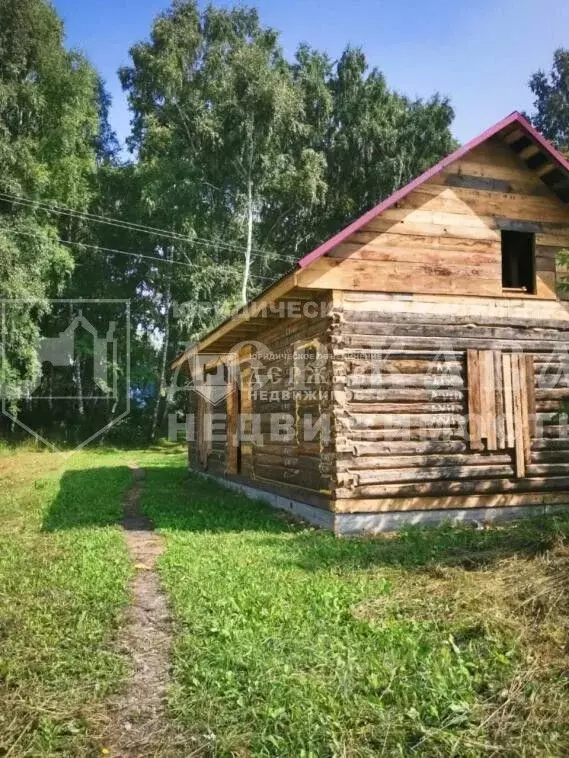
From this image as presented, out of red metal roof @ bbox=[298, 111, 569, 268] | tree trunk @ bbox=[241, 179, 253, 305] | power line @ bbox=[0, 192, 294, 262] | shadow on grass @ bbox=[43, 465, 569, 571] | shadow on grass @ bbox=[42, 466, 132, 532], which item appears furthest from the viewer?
tree trunk @ bbox=[241, 179, 253, 305]

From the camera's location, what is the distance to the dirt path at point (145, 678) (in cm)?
365

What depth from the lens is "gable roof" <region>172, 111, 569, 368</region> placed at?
9.47 meters

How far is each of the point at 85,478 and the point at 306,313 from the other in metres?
9.98

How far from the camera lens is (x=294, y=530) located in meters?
9.69

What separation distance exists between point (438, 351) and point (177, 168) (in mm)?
21674

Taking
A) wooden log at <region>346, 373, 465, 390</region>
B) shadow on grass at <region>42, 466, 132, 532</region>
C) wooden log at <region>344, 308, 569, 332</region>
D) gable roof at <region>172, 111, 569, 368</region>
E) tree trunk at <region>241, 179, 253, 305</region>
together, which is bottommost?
shadow on grass at <region>42, 466, 132, 532</region>

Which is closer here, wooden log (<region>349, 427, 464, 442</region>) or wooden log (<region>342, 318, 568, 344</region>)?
wooden log (<region>349, 427, 464, 442</region>)

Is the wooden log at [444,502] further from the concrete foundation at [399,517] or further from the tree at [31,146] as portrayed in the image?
the tree at [31,146]

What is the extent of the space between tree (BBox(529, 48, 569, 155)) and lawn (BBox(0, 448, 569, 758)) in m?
31.2

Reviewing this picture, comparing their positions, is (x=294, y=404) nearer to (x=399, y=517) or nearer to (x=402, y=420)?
(x=402, y=420)

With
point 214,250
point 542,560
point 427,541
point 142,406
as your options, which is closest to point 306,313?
point 427,541

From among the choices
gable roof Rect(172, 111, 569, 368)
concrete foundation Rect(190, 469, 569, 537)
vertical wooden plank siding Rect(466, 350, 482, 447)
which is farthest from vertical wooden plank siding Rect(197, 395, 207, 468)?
vertical wooden plank siding Rect(466, 350, 482, 447)

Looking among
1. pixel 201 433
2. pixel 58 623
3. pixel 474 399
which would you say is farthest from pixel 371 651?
pixel 201 433

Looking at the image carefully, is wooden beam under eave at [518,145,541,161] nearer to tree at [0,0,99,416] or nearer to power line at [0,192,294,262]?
tree at [0,0,99,416]
